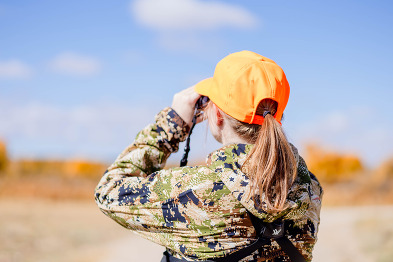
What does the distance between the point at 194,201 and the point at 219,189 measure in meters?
0.10

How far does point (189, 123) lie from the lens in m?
1.89

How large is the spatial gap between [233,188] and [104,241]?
1037cm

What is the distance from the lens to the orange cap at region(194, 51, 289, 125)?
157cm

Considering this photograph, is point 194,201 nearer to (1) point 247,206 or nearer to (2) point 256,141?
(1) point 247,206

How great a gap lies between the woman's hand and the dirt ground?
697cm

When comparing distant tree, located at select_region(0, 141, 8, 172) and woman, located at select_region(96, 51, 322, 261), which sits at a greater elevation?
distant tree, located at select_region(0, 141, 8, 172)

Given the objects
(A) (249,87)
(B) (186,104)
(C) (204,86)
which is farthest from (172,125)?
(A) (249,87)

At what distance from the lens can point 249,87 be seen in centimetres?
158

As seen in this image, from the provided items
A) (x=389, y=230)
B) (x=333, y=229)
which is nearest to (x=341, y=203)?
(x=333, y=229)

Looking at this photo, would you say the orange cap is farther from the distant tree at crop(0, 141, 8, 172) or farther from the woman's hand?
the distant tree at crop(0, 141, 8, 172)

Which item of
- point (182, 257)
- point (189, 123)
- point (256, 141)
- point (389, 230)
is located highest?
point (389, 230)

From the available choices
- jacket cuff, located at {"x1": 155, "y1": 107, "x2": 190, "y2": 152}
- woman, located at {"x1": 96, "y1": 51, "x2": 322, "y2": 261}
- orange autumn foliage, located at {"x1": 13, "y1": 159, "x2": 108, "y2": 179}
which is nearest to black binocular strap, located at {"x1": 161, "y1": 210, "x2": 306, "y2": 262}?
woman, located at {"x1": 96, "y1": 51, "x2": 322, "y2": 261}

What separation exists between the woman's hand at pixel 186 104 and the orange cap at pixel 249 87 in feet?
0.69

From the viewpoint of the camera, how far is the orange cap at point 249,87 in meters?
1.57
